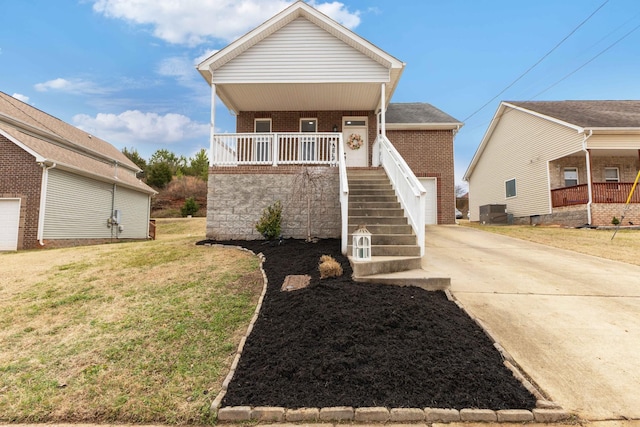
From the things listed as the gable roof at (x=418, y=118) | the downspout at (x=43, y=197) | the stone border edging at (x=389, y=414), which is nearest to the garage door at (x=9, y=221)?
the downspout at (x=43, y=197)

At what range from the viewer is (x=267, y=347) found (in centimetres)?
304

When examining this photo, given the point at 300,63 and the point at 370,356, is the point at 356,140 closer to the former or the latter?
the point at 300,63

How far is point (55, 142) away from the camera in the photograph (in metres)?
15.6

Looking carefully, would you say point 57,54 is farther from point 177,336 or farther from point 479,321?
point 479,321

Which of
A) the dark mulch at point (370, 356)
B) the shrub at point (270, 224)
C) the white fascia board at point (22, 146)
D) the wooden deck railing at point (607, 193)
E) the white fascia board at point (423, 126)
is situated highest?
the white fascia board at point (423, 126)

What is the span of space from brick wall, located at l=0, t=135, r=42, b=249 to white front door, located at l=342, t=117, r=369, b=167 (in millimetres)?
12092

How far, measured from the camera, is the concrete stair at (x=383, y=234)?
4.46 meters

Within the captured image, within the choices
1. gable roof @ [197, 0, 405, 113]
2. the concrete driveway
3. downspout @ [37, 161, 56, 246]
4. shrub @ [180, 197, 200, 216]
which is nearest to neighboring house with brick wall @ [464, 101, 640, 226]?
the concrete driveway

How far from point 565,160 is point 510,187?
2969 mm

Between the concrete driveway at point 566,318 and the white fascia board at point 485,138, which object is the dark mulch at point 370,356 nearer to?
the concrete driveway at point 566,318

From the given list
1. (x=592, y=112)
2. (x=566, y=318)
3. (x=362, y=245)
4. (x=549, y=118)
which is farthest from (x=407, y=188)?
(x=592, y=112)

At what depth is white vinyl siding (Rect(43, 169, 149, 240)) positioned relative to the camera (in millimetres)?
12141

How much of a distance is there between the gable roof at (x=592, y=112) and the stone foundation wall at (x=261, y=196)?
12.1 meters

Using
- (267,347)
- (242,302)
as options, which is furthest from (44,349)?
(267,347)
